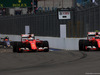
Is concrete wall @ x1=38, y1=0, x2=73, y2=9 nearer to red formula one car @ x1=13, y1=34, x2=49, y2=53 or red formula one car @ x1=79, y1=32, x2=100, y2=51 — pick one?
red formula one car @ x1=79, y1=32, x2=100, y2=51

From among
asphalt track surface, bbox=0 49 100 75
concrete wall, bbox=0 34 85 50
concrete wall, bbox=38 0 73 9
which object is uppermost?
concrete wall, bbox=38 0 73 9

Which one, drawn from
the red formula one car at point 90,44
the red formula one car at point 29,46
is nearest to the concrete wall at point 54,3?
the red formula one car at point 90,44

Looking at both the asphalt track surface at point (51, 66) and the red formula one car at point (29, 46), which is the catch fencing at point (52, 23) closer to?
the red formula one car at point (29, 46)

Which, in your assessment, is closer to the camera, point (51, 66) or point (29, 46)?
point (51, 66)

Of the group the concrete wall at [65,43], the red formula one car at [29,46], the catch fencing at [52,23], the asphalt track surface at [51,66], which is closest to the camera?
the asphalt track surface at [51,66]

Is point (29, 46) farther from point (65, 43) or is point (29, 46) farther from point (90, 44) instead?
point (65, 43)

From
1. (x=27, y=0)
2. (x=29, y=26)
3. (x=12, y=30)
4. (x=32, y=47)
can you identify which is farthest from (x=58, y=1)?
(x=32, y=47)

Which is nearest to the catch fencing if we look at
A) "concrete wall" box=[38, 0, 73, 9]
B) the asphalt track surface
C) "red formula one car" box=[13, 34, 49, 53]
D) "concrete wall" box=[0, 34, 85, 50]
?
"concrete wall" box=[0, 34, 85, 50]

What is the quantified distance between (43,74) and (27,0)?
44391mm

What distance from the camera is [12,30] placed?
164 feet

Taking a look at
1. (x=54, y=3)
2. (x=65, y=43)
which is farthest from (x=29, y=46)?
(x=54, y=3)

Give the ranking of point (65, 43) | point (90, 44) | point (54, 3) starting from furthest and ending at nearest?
point (54, 3)
point (65, 43)
point (90, 44)

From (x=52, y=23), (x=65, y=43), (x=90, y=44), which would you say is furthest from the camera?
(x=52, y=23)

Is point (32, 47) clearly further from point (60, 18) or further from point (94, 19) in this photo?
point (60, 18)
